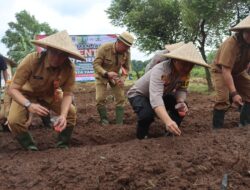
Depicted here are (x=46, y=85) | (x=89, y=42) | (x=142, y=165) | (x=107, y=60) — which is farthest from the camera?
(x=89, y=42)

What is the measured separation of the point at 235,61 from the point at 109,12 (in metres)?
20.5

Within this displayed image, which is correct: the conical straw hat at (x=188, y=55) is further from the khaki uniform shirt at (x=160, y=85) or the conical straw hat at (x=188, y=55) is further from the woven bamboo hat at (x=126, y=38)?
the woven bamboo hat at (x=126, y=38)

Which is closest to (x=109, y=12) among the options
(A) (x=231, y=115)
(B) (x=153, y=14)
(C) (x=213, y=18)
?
(B) (x=153, y=14)

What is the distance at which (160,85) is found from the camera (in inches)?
154

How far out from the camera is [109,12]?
24734 mm

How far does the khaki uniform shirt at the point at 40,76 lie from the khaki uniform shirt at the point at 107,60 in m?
1.82

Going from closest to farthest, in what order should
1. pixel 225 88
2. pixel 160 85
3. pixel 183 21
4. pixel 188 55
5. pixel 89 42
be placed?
pixel 188 55 → pixel 160 85 → pixel 225 88 → pixel 183 21 → pixel 89 42

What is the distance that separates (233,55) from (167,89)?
3.01ft

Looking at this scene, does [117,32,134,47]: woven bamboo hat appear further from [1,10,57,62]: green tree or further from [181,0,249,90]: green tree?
[1,10,57,62]: green tree

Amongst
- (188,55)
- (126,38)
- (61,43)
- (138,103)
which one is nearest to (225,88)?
(138,103)

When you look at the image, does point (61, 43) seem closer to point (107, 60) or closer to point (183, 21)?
point (107, 60)

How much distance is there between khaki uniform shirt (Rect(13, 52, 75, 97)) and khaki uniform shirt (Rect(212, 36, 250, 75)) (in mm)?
1710

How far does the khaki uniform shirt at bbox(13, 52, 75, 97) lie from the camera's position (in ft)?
13.8

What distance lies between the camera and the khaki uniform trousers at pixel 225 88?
503 cm
